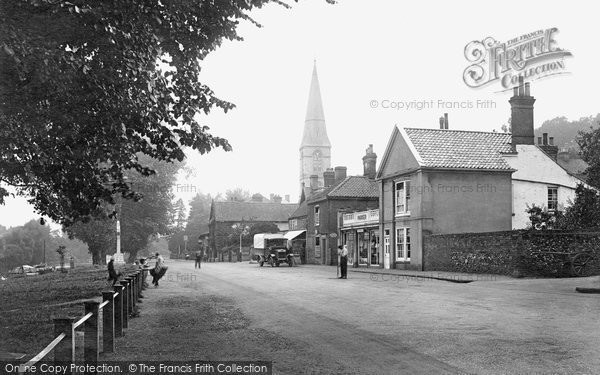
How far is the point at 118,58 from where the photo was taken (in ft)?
31.0

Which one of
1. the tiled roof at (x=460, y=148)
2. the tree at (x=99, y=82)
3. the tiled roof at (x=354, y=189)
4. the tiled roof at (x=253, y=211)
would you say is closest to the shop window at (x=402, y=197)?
the tiled roof at (x=460, y=148)

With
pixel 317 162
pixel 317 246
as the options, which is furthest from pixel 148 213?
pixel 317 162

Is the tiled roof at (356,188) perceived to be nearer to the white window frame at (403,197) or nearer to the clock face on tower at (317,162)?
the white window frame at (403,197)

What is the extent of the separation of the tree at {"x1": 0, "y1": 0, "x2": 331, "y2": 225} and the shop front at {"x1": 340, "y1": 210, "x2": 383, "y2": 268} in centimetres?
2756

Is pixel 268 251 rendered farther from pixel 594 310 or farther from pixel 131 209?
pixel 594 310

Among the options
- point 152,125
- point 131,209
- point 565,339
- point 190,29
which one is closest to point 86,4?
point 190,29

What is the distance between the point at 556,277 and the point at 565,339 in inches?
661

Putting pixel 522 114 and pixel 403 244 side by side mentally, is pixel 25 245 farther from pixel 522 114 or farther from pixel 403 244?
pixel 522 114

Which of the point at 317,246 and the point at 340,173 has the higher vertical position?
the point at 340,173

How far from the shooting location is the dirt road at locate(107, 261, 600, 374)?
7.38 metres

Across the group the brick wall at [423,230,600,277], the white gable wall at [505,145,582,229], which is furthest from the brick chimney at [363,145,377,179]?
the brick wall at [423,230,600,277]

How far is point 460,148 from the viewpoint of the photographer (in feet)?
115

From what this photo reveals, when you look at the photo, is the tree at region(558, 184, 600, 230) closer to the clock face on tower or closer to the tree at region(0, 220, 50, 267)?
the clock face on tower

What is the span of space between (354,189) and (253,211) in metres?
39.6
